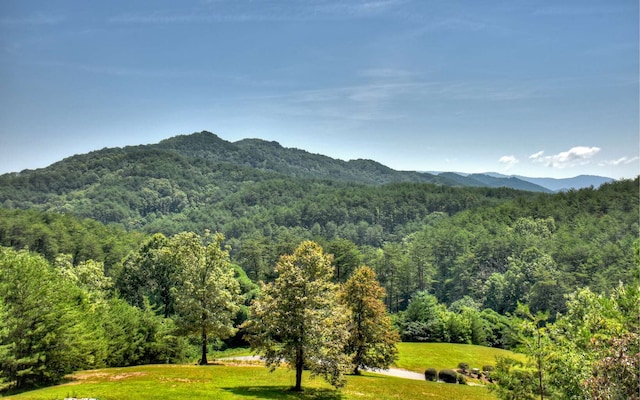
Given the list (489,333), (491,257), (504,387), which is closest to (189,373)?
(504,387)

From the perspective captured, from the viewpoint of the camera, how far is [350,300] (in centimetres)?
3909

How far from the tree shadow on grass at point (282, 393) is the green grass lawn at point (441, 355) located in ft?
92.1

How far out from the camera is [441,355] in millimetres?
60438

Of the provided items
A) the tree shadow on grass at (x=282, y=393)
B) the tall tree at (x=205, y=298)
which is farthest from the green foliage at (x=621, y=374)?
the tall tree at (x=205, y=298)

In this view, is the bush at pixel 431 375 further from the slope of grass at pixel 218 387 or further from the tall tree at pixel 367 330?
the tall tree at pixel 367 330

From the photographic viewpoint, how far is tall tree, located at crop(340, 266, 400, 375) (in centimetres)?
3816

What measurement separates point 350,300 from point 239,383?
1409 centimetres

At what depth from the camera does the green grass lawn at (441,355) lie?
178 feet

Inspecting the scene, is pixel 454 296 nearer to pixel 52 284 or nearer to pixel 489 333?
pixel 489 333

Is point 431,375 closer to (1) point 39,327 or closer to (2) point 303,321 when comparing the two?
(2) point 303,321

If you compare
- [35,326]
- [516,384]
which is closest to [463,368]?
[516,384]

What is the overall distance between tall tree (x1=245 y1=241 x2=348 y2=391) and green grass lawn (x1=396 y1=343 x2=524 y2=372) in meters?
29.6

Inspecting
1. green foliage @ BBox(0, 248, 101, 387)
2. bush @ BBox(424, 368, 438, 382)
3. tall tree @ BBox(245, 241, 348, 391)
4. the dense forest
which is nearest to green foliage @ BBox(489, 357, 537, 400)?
the dense forest

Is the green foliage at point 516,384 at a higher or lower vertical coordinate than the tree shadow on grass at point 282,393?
higher
